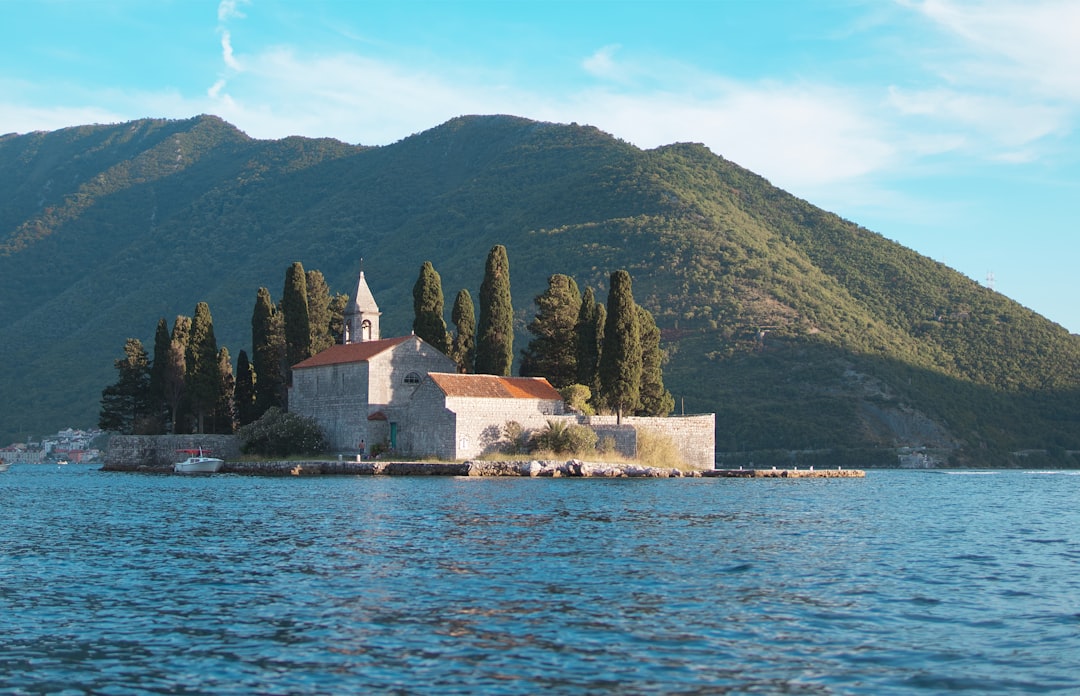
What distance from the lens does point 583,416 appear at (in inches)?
2108

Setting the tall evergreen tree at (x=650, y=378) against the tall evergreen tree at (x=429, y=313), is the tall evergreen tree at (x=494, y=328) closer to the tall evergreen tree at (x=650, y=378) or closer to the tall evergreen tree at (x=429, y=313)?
the tall evergreen tree at (x=429, y=313)

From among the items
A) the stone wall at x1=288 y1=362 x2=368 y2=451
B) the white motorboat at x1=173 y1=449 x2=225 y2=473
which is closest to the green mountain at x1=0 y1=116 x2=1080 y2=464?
the stone wall at x1=288 y1=362 x2=368 y2=451

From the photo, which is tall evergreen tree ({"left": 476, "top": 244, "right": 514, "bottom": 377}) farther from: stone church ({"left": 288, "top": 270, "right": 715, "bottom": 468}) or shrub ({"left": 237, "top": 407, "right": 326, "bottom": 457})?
shrub ({"left": 237, "top": 407, "right": 326, "bottom": 457})

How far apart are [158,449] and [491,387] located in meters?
21.1

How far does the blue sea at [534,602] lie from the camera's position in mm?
12797

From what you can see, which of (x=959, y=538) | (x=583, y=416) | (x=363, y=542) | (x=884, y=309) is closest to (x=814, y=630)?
(x=363, y=542)

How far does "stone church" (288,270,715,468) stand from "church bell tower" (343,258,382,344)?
118 inches

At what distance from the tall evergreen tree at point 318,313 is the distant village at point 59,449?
5153 cm

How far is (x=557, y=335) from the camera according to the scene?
60.5 meters

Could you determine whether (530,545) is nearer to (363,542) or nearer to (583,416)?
(363,542)

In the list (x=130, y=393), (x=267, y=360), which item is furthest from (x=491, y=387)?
(x=130, y=393)

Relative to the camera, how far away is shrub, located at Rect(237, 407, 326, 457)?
57.1m

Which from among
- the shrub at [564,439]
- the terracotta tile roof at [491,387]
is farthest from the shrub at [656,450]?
the terracotta tile roof at [491,387]

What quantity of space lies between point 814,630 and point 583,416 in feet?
126
